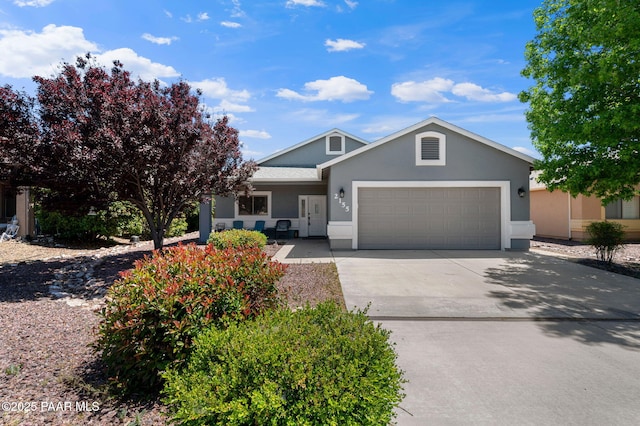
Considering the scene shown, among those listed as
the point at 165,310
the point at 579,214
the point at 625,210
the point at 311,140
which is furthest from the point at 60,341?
the point at 625,210

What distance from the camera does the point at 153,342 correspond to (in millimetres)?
2959

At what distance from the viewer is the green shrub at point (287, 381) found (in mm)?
1887

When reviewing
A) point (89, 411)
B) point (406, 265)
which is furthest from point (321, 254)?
point (89, 411)

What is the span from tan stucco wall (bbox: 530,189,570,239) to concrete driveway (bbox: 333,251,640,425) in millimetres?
9762

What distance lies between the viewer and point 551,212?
18.2 m

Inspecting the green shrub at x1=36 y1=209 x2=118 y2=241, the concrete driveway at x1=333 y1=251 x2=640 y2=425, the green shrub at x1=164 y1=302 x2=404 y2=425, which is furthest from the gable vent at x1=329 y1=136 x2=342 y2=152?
the green shrub at x1=164 y1=302 x2=404 y2=425

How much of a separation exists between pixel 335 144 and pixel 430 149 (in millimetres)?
8145

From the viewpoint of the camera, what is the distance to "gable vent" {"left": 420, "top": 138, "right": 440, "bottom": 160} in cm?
1257

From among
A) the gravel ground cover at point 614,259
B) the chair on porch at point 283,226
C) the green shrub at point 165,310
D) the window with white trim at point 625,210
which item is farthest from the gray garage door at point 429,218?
the green shrub at point 165,310

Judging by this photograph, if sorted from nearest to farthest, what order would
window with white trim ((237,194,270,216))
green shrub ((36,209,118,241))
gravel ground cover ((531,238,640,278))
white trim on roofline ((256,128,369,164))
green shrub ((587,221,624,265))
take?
1. gravel ground cover ((531,238,640,278))
2. green shrub ((587,221,624,265))
3. green shrub ((36,209,118,241))
4. window with white trim ((237,194,270,216))
5. white trim on roofline ((256,128,369,164))

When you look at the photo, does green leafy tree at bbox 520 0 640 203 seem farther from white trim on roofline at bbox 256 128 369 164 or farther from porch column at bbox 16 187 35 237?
porch column at bbox 16 187 35 237

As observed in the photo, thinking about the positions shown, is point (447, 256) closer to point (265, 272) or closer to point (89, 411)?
point (265, 272)

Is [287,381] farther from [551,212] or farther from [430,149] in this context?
[551,212]

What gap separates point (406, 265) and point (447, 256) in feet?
7.71
